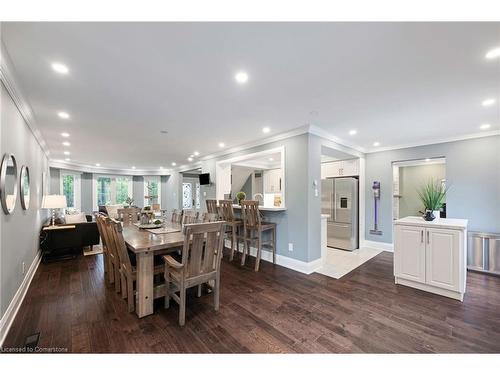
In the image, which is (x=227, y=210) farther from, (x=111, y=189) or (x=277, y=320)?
(x=111, y=189)

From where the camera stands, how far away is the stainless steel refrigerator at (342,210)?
4.91 meters

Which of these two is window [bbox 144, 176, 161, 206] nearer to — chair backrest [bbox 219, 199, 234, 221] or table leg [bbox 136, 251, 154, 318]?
chair backrest [bbox 219, 199, 234, 221]

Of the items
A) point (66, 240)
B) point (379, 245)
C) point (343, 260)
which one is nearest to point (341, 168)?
point (379, 245)

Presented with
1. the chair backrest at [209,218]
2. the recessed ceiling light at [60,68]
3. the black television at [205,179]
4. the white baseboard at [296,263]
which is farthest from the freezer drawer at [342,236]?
the recessed ceiling light at [60,68]

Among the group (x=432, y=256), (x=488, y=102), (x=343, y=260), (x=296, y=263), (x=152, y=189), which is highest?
(x=488, y=102)

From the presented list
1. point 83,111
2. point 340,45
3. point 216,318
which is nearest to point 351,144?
point 340,45

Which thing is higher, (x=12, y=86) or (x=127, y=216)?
(x=12, y=86)

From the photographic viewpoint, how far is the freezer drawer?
4895 mm

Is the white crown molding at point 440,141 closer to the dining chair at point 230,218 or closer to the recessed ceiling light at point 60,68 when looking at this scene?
the dining chair at point 230,218

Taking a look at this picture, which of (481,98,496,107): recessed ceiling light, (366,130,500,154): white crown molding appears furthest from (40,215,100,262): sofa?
(481,98,496,107): recessed ceiling light

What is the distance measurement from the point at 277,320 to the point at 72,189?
32.3 ft

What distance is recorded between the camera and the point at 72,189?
854 cm
